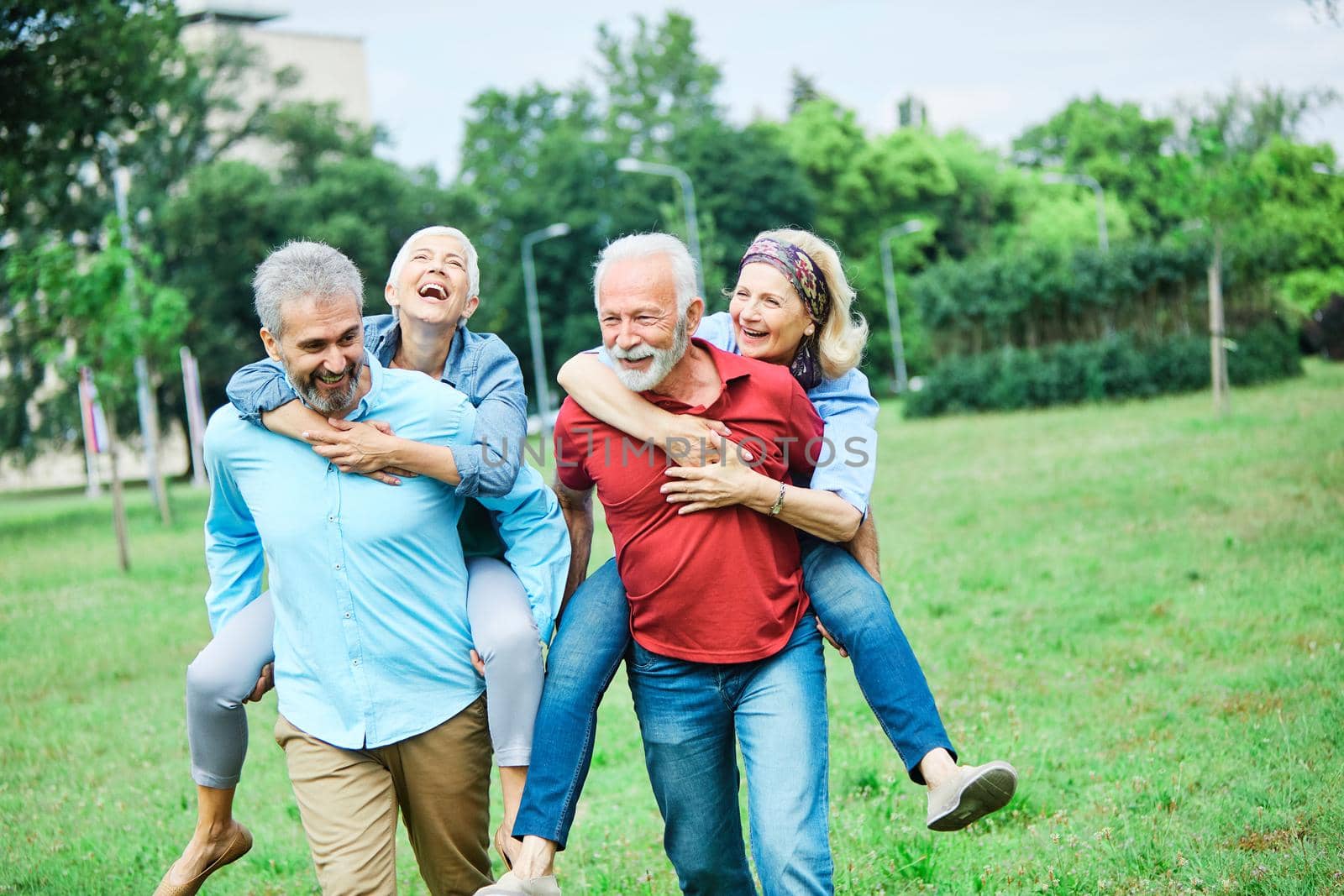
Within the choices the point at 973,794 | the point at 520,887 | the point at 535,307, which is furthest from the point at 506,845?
the point at 535,307

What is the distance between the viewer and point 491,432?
3869mm

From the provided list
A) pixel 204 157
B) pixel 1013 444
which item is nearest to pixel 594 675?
pixel 1013 444

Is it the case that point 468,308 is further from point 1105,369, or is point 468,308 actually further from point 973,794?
point 1105,369

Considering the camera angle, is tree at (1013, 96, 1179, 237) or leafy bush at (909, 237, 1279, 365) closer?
leafy bush at (909, 237, 1279, 365)

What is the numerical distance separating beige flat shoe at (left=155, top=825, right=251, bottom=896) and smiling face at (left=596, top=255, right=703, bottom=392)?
2.03 meters

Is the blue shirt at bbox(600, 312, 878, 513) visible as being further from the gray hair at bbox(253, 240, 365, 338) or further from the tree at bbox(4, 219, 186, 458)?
the tree at bbox(4, 219, 186, 458)

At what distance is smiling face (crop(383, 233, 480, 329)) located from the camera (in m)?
4.12

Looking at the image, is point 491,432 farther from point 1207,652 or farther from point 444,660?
point 1207,652

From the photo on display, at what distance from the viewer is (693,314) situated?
3.78 m

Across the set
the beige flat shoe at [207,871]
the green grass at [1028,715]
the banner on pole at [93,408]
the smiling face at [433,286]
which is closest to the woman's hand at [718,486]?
the smiling face at [433,286]

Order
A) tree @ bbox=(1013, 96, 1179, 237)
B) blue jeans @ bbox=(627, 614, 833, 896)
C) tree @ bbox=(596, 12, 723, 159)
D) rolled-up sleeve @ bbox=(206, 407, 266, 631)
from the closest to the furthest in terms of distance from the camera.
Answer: blue jeans @ bbox=(627, 614, 833, 896) → rolled-up sleeve @ bbox=(206, 407, 266, 631) → tree @ bbox=(596, 12, 723, 159) → tree @ bbox=(1013, 96, 1179, 237)

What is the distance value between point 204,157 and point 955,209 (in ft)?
125

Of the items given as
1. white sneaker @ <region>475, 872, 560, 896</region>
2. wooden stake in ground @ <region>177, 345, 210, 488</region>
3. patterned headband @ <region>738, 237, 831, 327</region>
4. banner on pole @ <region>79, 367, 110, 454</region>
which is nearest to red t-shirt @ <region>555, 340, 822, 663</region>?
patterned headband @ <region>738, 237, 831, 327</region>

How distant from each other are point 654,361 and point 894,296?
5583 centimetres
